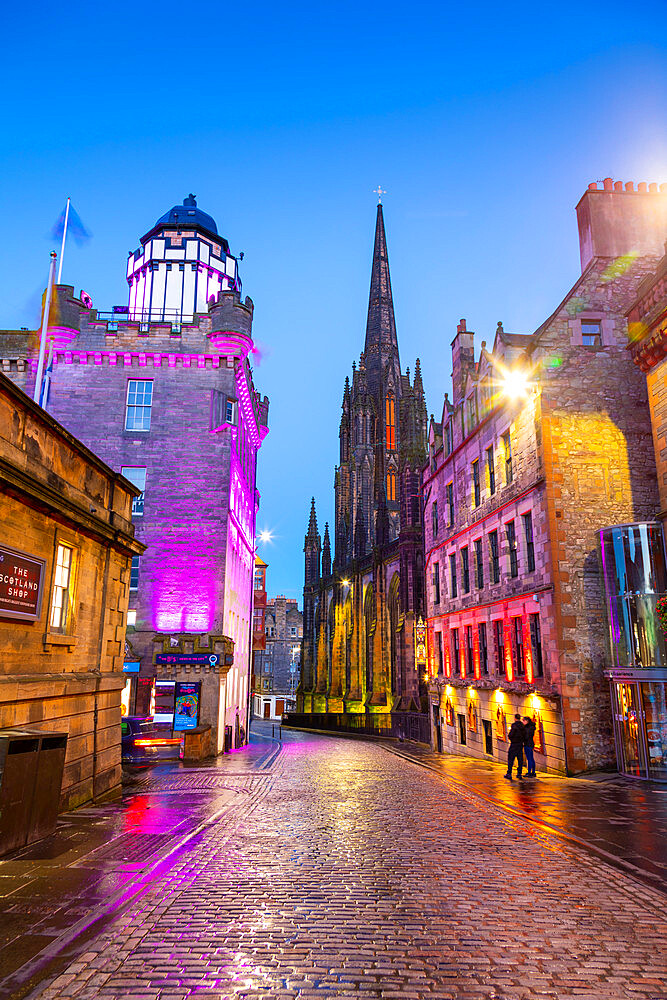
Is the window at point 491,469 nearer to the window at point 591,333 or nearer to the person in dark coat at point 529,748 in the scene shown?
the window at point 591,333

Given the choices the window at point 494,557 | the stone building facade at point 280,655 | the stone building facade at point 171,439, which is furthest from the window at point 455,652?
the stone building facade at point 280,655

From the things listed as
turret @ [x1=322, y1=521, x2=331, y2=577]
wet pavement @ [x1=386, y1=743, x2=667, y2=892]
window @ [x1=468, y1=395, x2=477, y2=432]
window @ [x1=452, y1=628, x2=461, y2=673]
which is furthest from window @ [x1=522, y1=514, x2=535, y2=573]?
turret @ [x1=322, y1=521, x2=331, y2=577]

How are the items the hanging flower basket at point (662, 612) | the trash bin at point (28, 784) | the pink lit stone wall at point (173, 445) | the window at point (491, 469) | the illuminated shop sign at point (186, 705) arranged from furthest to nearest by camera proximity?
the pink lit stone wall at point (173, 445) < the window at point (491, 469) < the illuminated shop sign at point (186, 705) < the hanging flower basket at point (662, 612) < the trash bin at point (28, 784)

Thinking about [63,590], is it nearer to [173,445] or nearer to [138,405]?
[173,445]

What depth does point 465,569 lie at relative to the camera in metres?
26.6

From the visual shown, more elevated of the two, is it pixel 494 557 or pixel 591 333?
pixel 591 333

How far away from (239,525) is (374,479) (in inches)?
1688

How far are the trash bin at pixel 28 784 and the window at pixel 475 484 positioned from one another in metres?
18.8

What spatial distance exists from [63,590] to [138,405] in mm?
15337

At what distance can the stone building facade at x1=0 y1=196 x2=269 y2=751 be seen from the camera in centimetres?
2361

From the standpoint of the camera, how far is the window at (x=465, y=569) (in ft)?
86.0

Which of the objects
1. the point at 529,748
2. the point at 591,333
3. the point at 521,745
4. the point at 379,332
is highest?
the point at 379,332

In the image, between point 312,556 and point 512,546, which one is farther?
point 312,556

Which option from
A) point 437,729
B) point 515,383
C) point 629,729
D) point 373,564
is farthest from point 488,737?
point 373,564
